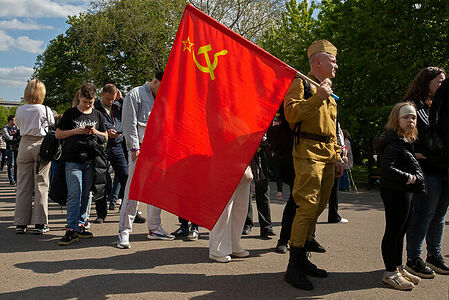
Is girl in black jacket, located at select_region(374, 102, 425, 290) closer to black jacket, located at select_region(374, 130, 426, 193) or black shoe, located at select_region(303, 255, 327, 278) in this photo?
black jacket, located at select_region(374, 130, 426, 193)

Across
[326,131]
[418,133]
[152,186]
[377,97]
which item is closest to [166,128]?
[152,186]

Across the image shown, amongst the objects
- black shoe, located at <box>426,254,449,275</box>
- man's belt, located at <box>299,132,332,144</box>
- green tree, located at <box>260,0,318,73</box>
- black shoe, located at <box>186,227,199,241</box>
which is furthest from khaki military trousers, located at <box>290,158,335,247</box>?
green tree, located at <box>260,0,318,73</box>

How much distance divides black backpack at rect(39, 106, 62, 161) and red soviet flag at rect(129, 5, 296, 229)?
289 centimetres

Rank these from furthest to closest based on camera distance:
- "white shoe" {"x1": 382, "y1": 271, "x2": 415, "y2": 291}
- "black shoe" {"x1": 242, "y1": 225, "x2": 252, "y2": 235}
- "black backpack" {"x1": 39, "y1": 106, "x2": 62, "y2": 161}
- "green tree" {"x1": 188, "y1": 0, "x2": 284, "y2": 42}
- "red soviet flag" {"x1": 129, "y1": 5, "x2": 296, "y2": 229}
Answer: "green tree" {"x1": 188, "y1": 0, "x2": 284, "y2": 42}, "black shoe" {"x1": 242, "y1": 225, "x2": 252, "y2": 235}, "black backpack" {"x1": 39, "y1": 106, "x2": 62, "y2": 161}, "white shoe" {"x1": 382, "y1": 271, "x2": 415, "y2": 291}, "red soviet flag" {"x1": 129, "y1": 5, "x2": 296, "y2": 229}

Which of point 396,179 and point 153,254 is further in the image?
point 153,254

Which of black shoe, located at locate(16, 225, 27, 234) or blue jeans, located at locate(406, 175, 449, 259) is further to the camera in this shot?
black shoe, located at locate(16, 225, 27, 234)

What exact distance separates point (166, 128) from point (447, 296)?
9.55ft

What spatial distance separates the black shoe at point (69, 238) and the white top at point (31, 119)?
1.67m

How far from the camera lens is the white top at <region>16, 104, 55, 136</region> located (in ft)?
21.0

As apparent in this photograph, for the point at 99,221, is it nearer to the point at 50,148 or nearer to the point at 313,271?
the point at 50,148

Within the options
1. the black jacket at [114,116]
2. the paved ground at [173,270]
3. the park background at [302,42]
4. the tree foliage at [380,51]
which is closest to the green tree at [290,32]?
the park background at [302,42]

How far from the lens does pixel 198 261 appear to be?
493cm

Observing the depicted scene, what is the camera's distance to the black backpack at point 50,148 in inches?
244

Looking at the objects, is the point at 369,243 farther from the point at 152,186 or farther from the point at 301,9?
the point at 301,9
